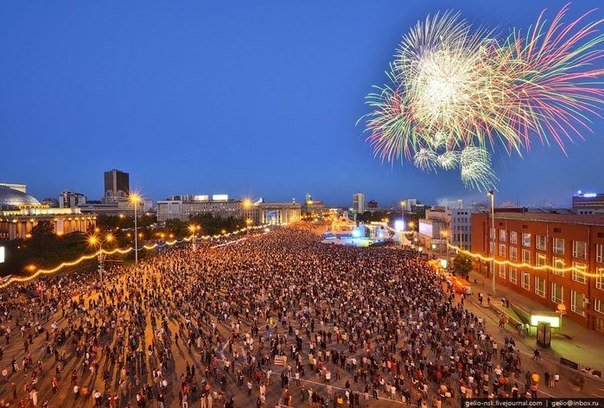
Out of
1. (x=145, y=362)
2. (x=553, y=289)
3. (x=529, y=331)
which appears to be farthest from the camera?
(x=553, y=289)

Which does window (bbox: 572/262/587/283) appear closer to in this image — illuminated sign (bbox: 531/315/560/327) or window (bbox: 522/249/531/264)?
illuminated sign (bbox: 531/315/560/327)

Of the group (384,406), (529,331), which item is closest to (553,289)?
(529,331)

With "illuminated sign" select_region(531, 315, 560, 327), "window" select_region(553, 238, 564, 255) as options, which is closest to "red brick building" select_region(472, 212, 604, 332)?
"window" select_region(553, 238, 564, 255)

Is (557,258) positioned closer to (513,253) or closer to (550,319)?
(513,253)

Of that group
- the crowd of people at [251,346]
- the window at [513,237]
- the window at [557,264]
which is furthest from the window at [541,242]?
the crowd of people at [251,346]

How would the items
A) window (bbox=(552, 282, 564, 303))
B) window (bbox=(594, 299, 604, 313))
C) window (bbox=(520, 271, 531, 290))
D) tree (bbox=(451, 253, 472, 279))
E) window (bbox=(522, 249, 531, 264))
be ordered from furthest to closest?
tree (bbox=(451, 253, 472, 279)), window (bbox=(522, 249, 531, 264)), window (bbox=(520, 271, 531, 290)), window (bbox=(552, 282, 564, 303)), window (bbox=(594, 299, 604, 313))

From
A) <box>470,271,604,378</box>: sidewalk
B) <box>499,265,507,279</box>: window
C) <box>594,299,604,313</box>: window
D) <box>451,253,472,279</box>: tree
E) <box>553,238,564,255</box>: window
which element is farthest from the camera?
<box>451,253,472,279</box>: tree

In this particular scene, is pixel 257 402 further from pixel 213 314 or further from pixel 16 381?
pixel 213 314

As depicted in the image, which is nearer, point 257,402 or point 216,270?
point 257,402

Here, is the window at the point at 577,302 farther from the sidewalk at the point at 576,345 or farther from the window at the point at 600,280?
the window at the point at 600,280
